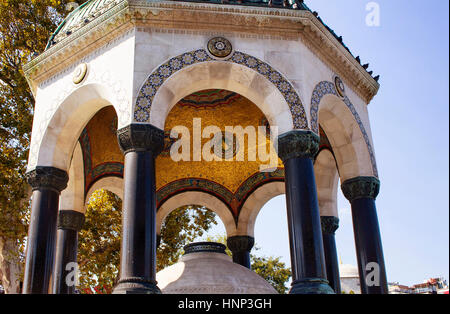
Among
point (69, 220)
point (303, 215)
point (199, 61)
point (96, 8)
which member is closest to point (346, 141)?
point (303, 215)

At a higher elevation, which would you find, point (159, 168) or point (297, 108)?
point (159, 168)

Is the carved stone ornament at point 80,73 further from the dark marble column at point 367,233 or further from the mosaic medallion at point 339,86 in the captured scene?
the dark marble column at point 367,233

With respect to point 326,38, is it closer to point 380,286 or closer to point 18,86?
point 380,286

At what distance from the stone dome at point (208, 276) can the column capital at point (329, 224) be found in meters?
2.71

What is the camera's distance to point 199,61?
8.18 metres

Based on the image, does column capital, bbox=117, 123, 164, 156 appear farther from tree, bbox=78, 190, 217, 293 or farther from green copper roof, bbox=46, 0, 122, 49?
tree, bbox=78, 190, 217, 293

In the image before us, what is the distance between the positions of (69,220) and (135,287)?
4.60 m

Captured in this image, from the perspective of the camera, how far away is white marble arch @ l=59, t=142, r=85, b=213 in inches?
418

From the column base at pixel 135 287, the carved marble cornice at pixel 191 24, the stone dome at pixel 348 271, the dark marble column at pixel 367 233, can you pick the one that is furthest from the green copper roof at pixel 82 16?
the stone dome at pixel 348 271

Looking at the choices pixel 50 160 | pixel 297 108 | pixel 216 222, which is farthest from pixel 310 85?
pixel 216 222

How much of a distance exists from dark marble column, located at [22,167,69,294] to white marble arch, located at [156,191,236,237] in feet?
15.5

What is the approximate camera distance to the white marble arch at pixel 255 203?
1327 centimetres

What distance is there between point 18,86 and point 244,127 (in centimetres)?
673
